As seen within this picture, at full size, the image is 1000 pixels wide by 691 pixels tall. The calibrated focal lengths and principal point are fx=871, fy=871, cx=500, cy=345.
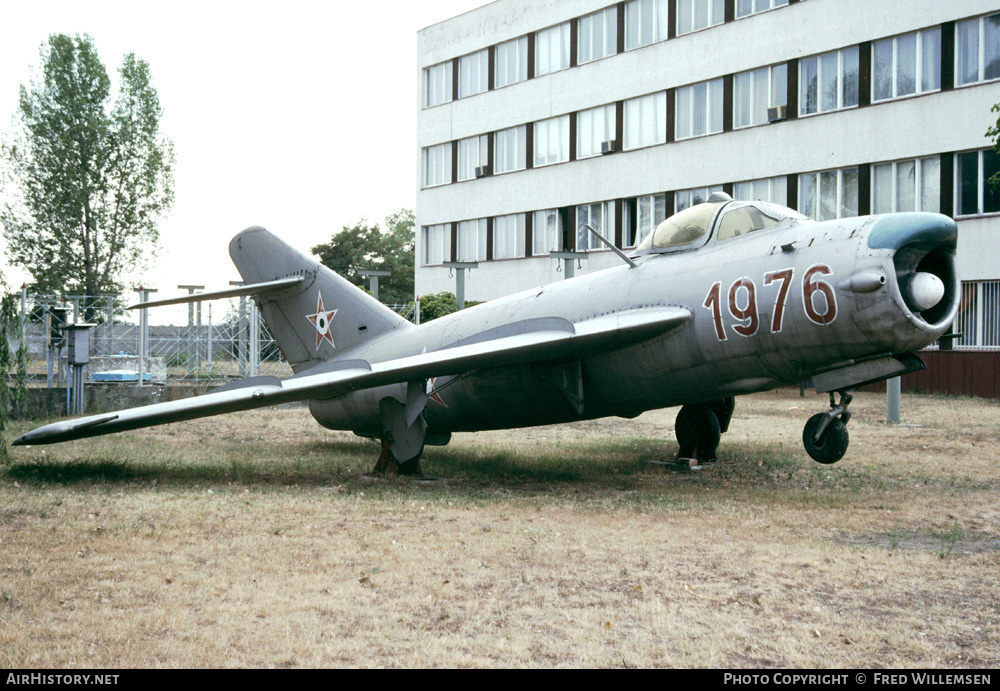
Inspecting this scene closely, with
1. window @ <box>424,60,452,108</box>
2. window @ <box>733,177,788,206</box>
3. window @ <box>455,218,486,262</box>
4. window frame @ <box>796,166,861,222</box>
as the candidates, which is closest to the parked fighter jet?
window frame @ <box>796,166,861,222</box>

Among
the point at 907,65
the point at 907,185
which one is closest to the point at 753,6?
the point at 907,65

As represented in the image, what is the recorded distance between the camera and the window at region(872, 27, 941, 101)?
1081 inches

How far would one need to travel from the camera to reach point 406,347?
14180 millimetres

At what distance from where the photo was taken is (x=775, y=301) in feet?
32.3

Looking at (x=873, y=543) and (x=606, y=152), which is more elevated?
(x=606, y=152)

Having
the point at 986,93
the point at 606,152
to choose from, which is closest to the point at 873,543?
the point at 986,93

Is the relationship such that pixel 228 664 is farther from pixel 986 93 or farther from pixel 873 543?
pixel 986 93

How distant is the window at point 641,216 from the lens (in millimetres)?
35825

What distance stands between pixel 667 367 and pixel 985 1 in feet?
72.7

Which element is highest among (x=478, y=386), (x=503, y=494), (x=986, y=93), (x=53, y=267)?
(x=986, y=93)

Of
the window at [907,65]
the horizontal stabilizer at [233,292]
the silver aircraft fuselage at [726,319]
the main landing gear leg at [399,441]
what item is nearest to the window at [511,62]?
the window at [907,65]

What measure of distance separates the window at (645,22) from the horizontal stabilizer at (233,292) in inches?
992

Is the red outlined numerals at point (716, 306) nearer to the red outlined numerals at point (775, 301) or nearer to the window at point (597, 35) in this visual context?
the red outlined numerals at point (775, 301)

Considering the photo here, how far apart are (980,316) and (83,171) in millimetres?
44159
